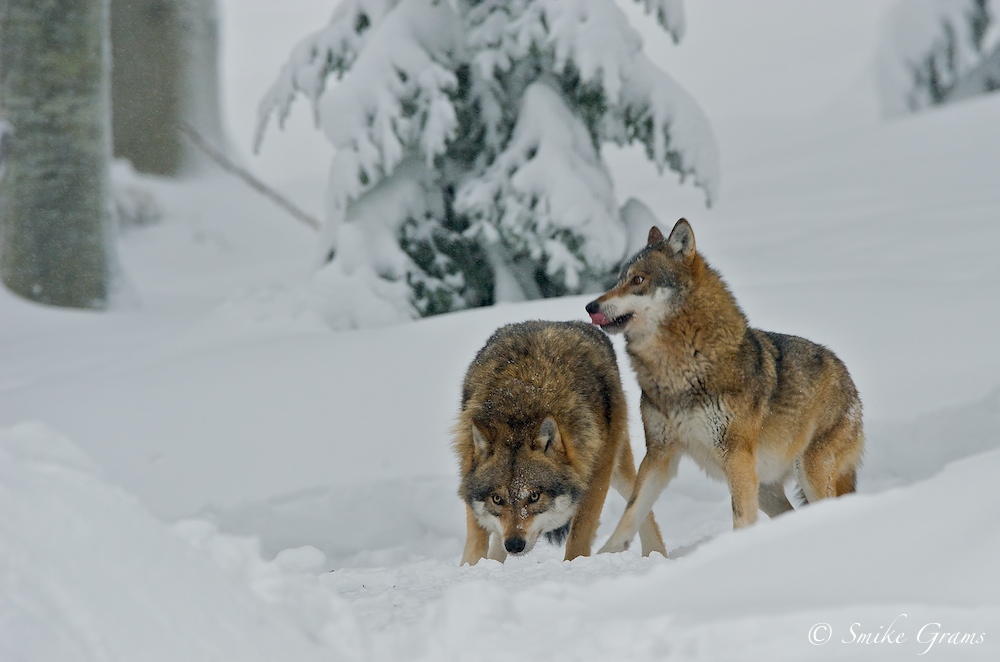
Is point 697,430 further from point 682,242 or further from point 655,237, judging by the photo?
point 655,237

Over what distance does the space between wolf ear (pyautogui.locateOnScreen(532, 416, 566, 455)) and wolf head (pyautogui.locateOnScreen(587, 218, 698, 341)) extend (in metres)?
0.58

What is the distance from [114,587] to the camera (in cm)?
262

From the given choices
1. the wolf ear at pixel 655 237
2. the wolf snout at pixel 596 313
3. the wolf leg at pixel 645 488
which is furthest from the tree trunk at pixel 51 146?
the wolf leg at pixel 645 488

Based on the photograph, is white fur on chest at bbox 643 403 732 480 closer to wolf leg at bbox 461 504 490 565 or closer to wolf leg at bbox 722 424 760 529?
wolf leg at bbox 722 424 760 529

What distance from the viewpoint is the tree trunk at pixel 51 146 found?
11930mm

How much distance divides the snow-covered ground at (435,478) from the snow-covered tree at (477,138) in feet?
3.40

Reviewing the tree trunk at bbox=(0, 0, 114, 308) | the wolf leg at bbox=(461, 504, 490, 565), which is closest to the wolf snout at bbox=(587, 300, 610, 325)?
the wolf leg at bbox=(461, 504, 490, 565)

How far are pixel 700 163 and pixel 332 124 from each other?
391cm

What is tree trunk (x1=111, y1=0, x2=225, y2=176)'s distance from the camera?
58.3 ft

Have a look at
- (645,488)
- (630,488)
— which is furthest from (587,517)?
(630,488)

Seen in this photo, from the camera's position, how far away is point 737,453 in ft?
16.0

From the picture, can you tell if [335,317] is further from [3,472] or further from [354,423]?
[3,472]

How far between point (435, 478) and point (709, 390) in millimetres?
2664

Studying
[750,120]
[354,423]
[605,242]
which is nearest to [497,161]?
[605,242]
